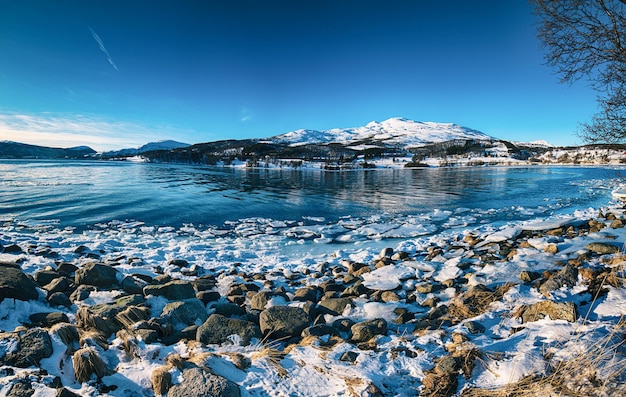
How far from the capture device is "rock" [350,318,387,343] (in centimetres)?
434

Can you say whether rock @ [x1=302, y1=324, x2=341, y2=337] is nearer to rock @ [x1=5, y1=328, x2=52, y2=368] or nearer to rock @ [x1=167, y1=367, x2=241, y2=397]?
rock @ [x1=167, y1=367, x2=241, y2=397]

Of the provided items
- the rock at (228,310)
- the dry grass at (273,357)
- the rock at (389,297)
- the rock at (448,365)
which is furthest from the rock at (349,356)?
the rock at (228,310)

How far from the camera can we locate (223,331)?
432 centimetres

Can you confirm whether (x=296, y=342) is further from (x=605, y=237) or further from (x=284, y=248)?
(x=605, y=237)

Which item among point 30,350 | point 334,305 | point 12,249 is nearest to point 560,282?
point 334,305

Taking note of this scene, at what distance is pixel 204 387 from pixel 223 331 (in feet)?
4.89

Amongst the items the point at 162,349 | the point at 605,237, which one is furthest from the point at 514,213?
the point at 162,349

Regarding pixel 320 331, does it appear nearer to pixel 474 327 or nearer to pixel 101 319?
pixel 474 327

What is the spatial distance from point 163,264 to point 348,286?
565 centimetres

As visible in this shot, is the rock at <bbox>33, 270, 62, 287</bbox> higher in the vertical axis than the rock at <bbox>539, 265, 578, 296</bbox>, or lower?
lower

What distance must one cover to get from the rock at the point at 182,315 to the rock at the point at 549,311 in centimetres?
490

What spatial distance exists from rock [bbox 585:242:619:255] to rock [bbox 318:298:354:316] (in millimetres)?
6206

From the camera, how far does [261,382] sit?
3.09m

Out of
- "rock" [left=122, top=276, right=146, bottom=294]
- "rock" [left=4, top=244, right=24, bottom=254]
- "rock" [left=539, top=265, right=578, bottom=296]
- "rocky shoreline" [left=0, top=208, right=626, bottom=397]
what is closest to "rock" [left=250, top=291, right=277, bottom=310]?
"rocky shoreline" [left=0, top=208, right=626, bottom=397]
